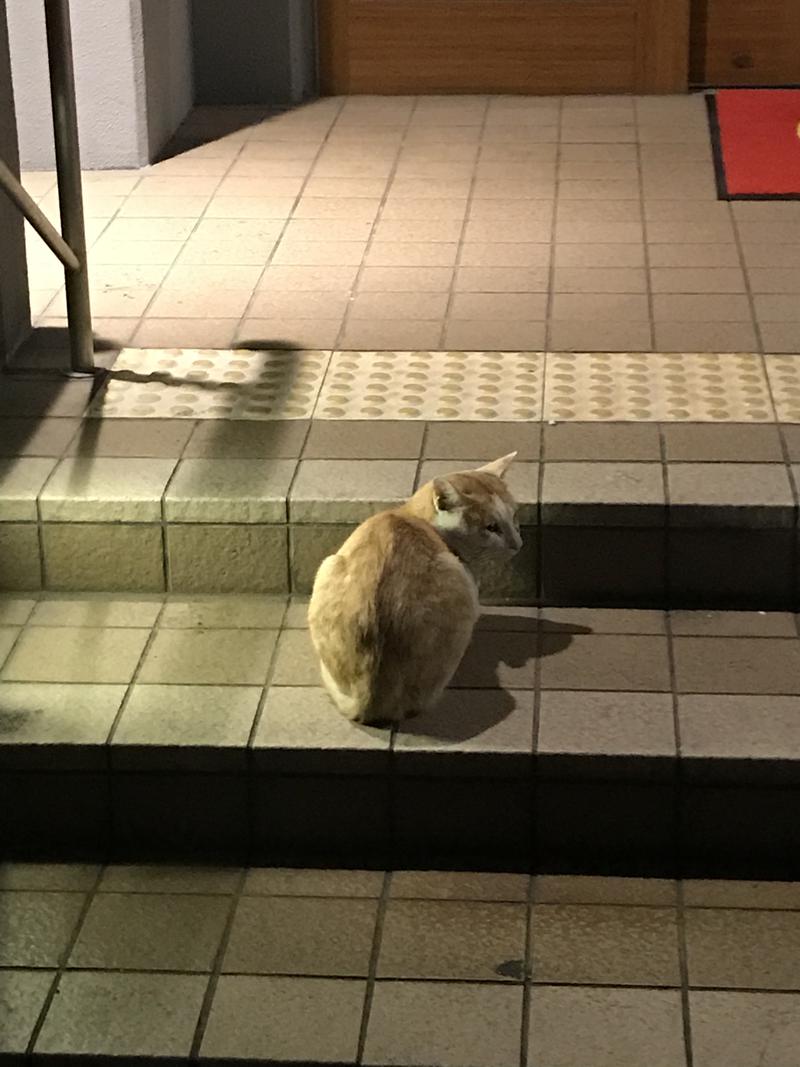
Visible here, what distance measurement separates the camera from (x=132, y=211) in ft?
17.9

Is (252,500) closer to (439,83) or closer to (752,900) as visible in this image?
(752,900)

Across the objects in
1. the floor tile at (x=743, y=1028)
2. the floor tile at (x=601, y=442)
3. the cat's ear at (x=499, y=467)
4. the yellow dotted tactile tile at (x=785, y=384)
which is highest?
the cat's ear at (x=499, y=467)

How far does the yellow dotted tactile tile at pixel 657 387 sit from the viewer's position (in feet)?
12.8

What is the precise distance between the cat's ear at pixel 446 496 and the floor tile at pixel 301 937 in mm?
741

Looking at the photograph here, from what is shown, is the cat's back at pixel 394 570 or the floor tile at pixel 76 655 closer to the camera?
the cat's back at pixel 394 570

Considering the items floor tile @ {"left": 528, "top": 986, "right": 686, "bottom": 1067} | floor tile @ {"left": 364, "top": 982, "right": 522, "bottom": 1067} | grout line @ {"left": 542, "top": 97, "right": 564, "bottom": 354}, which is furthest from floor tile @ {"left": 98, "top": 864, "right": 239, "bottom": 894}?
grout line @ {"left": 542, "top": 97, "right": 564, "bottom": 354}

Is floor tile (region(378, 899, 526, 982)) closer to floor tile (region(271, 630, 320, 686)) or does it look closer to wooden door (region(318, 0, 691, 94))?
floor tile (region(271, 630, 320, 686))

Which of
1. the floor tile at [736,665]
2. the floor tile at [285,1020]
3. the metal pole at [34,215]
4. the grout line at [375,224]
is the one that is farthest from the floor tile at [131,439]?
the floor tile at [285,1020]

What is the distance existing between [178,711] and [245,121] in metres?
3.80

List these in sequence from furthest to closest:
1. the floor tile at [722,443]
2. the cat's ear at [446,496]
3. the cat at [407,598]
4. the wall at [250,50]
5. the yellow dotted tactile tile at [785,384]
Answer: the wall at [250,50]
the yellow dotted tactile tile at [785,384]
the floor tile at [722,443]
the cat's ear at [446,496]
the cat at [407,598]

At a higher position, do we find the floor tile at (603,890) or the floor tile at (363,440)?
the floor tile at (363,440)

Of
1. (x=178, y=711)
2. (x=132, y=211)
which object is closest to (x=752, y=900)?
(x=178, y=711)

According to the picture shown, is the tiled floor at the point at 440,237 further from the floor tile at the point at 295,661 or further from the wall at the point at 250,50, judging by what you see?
the floor tile at the point at 295,661

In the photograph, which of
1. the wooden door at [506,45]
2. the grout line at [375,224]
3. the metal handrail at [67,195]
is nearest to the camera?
the metal handrail at [67,195]
